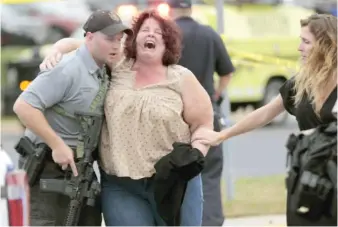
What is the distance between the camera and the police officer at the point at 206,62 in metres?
7.71

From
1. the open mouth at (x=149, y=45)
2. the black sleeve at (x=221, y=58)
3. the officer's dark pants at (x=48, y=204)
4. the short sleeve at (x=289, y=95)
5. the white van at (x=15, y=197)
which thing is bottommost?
the black sleeve at (x=221, y=58)

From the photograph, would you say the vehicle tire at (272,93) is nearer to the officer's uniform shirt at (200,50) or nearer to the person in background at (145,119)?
the officer's uniform shirt at (200,50)

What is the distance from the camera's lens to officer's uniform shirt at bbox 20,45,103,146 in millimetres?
5488

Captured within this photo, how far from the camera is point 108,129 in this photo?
18.4ft

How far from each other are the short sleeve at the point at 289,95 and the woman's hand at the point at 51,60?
1189 millimetres

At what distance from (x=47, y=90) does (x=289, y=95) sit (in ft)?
4.06

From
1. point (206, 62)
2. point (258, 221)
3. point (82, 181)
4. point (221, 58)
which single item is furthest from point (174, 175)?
point (258, 221)

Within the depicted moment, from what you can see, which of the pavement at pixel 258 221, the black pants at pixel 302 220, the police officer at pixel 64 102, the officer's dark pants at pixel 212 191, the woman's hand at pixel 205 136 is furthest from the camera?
the pavement at pixel 258 221

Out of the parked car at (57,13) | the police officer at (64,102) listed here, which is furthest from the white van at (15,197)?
the parked car at (57,13)

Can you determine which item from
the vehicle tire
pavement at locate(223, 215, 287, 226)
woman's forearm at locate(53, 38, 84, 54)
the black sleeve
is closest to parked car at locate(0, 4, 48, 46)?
the vehicle tire

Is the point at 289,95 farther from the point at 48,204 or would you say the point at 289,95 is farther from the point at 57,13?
the point at 57,13

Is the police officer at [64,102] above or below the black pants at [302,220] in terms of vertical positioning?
above

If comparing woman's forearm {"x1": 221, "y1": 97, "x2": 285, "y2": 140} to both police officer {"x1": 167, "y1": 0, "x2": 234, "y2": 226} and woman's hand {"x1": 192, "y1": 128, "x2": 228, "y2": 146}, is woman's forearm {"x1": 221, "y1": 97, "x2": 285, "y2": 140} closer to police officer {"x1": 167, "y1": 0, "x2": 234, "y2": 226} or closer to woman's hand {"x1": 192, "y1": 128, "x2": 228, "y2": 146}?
woman's hand {"x1": 192, "y1": 128, "x2": 228, "y2": 146}

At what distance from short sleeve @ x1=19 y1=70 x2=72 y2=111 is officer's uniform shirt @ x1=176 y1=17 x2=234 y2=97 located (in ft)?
7.41
